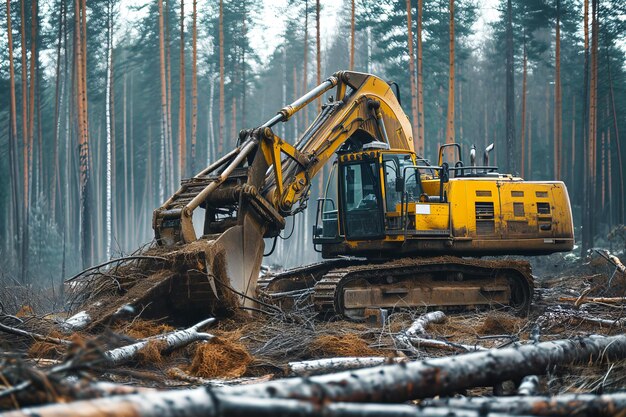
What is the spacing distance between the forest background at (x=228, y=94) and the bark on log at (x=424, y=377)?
19305 mm

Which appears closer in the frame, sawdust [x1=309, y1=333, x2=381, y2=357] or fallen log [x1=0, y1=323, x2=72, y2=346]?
fallen log [x1=0, y1=323, x2=72, y2=346]

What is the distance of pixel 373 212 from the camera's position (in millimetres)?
12867

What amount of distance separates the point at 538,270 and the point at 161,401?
23.1 m

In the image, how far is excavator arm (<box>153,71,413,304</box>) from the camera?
10.8m

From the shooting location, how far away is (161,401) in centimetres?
343

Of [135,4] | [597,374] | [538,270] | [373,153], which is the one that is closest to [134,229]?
[135,4]

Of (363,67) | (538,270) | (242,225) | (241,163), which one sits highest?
(363,67)

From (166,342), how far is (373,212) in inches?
204

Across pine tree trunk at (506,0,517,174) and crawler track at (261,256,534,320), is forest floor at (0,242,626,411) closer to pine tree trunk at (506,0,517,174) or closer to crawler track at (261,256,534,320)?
crawler track at (261,256,534,320)

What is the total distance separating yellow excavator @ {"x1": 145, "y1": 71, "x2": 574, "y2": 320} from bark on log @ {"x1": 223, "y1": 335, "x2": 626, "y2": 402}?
5.82 metres

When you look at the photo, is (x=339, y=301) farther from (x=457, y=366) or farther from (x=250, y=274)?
(x=457, y=366)

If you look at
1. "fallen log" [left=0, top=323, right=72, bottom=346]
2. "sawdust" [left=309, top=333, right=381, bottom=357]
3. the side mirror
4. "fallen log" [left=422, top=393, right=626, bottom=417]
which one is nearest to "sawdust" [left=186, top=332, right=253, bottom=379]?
"sawdust" [left=309, top=333, right=381, bottom=357]

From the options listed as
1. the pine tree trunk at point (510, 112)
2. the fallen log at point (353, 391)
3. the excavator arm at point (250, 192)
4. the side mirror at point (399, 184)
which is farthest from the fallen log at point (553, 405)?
the pine tree trunk at point (510, 112)

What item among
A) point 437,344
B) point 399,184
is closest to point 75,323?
point 437,344
